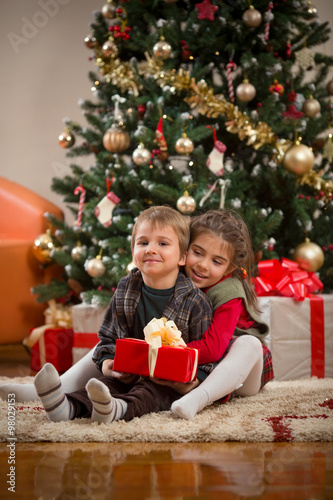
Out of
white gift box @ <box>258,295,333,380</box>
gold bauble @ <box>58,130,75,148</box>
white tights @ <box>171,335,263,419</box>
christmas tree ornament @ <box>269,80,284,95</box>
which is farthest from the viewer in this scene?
gold bauble @ <box>58,130,75,148</box>

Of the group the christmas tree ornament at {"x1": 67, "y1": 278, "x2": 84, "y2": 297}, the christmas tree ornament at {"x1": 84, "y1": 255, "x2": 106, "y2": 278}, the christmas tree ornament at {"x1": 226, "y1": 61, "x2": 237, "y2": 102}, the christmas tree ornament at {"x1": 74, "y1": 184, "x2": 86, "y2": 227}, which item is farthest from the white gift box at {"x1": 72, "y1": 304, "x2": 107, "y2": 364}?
the christmas tree ornament at {"x1": 226, "y1": 61, "x2": 237, "y2": 102}

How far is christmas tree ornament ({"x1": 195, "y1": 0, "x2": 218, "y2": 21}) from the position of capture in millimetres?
1918

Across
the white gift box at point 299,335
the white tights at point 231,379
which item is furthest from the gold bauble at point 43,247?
the white tights at point 231,379

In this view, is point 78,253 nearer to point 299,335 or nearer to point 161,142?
point 161,142

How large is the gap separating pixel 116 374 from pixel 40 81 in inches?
89.2

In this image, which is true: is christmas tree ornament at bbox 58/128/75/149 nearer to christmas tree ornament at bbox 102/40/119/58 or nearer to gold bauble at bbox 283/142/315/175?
christmas tree ornament at bbox 102/40/119/58

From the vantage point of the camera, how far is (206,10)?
1924 mm

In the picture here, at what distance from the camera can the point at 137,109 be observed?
2.08m

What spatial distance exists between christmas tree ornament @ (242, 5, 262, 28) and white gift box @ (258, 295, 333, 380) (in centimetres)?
97

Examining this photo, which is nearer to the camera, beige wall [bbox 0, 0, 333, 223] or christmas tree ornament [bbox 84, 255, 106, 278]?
christmas tree ornament [bbox 84, 255, 106, 278]

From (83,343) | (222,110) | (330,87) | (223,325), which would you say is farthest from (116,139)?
(223,325)

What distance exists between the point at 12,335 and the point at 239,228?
1.34 meters

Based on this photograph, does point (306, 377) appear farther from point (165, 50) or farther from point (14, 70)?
point (14, 70)

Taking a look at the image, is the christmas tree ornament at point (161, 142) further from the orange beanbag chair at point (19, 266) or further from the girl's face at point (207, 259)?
the orange beanbag chair at point (19, 266)
